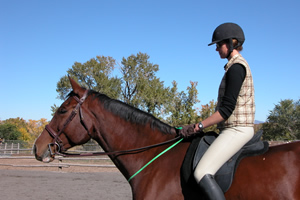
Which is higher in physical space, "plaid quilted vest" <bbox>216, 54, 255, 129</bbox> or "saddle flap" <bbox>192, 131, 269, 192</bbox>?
"plaid quilted vest" <bbox>216, 54, 255, 129</bbox>

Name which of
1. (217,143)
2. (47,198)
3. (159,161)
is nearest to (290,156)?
(217,143)

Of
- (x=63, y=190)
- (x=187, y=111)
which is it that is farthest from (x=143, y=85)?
(x=63, y=190)

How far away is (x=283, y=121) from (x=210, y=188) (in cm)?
4527

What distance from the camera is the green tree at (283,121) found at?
41269 millimetres

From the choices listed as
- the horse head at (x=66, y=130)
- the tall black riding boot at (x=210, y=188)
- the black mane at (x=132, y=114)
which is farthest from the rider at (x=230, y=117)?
the horse head at (x=66, y=130)

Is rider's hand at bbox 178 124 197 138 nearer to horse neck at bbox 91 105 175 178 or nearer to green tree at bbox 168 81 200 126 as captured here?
horse neck at bbox 91 105 175 178

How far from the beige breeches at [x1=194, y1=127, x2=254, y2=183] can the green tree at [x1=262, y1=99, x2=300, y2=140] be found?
42.0 m

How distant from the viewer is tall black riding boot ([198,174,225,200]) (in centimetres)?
265

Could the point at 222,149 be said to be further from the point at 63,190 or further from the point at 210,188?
the point at 63,190

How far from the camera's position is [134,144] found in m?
3.52

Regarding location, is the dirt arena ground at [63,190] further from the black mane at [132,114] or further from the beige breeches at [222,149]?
the beige breeches at [222,149]

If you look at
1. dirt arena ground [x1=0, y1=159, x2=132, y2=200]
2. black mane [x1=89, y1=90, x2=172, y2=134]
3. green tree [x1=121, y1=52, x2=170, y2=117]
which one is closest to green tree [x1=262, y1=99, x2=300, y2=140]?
green tree [x1=121, y1=52, x2=170, y2=117]

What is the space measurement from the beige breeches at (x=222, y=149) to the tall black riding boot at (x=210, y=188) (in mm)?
45

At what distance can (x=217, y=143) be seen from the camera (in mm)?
2795
